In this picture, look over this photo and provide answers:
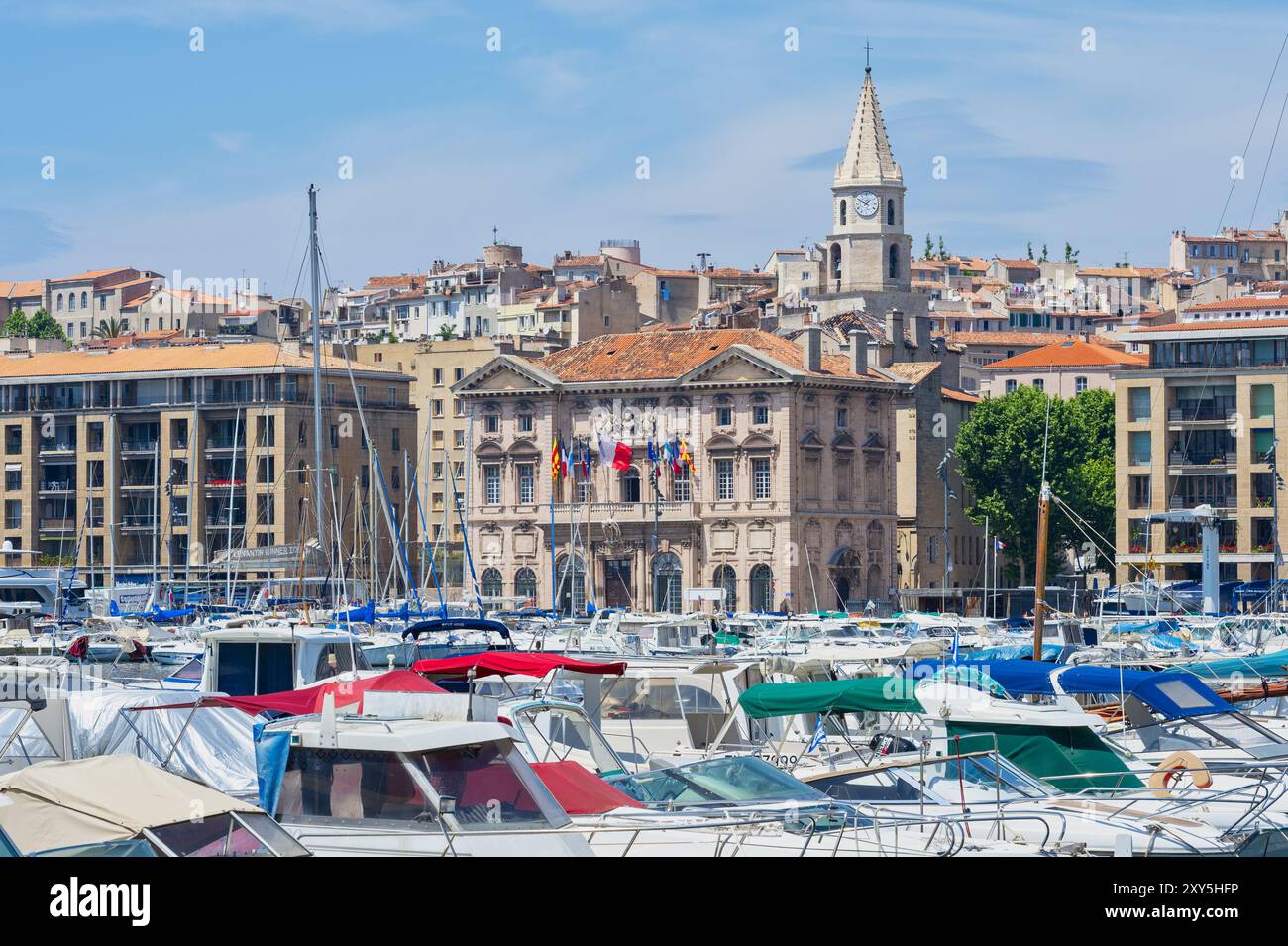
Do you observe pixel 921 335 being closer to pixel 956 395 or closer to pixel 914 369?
pixel 956 395

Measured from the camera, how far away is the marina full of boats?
16.8 meters

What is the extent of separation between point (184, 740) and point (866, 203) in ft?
376

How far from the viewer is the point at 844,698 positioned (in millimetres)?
26328

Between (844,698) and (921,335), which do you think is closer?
(844,698)

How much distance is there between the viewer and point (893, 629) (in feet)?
214

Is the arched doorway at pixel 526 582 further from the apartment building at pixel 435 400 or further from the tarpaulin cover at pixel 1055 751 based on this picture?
the tarpaulin cover at pixel 1055 751

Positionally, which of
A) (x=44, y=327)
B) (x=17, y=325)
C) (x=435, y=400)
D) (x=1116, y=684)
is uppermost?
(x=44, y=327)

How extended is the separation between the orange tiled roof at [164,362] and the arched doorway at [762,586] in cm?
2824

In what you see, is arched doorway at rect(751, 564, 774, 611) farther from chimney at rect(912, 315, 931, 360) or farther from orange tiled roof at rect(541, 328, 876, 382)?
chimney at rect(912, 315, 931, 360)

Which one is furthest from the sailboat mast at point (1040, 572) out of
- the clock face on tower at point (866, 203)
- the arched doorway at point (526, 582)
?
the clock face on tower at point (866, 203)

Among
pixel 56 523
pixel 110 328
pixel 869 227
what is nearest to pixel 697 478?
pixel 56 523

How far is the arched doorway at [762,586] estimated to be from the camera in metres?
97.2
